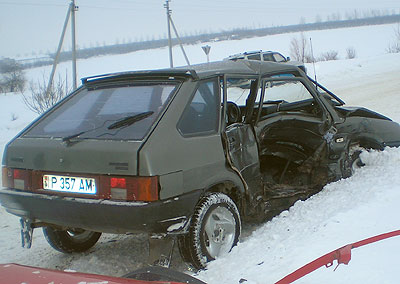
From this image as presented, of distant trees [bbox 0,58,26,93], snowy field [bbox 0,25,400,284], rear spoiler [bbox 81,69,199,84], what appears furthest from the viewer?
distant trees [bbox 0,58,26,93]

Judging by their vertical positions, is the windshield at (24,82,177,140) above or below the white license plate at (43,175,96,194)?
above

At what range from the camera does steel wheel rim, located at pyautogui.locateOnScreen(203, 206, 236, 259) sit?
10.7ft

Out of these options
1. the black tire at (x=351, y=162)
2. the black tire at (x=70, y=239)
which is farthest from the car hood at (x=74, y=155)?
the black tire at (x=351, y=162)

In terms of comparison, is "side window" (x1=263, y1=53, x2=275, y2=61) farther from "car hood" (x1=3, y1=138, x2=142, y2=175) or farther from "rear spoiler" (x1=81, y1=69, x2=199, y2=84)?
"car hood" (x1=3, y1=138, x2=142, y2=175)

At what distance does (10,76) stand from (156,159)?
3109cm

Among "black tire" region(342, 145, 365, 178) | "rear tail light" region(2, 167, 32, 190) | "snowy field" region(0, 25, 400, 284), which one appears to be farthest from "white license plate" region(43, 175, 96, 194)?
"black tire" region(342, 145, 365, 178)

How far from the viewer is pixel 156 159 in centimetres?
287

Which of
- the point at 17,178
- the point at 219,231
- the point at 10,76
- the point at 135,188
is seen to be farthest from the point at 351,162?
the point at 10,76

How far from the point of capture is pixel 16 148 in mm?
3377

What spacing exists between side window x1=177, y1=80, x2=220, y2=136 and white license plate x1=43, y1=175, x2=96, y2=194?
0.77m

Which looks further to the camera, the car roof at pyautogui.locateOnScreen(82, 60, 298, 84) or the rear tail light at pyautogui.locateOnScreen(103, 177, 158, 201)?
the car roof at pyautogui.locateOnScreen(82, 60, 298, 84)

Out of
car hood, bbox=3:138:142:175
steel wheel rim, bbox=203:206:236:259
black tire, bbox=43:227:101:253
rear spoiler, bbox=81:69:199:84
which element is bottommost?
black tire, bbox=43:227:101:253

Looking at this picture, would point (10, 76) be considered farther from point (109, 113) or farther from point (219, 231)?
point (219, 231)

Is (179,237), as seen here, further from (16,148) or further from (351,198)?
(351,198)
